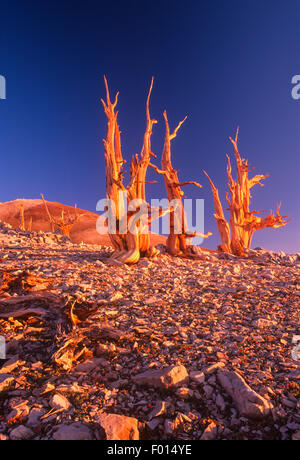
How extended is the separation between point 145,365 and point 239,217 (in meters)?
16.3

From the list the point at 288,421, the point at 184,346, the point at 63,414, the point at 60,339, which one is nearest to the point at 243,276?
the point at 184,346

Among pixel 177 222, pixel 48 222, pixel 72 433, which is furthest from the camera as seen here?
pixel 48 222

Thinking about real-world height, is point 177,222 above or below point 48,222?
below

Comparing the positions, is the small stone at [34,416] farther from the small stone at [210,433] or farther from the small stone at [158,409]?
the small stone at [210,433]

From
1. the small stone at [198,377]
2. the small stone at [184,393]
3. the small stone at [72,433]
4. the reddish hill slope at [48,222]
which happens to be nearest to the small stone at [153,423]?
the small stone at [184,393]

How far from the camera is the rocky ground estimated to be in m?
1.82

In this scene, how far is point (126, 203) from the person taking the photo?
9828mm

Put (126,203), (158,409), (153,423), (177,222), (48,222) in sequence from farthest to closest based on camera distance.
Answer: (48,222), (177,222), (126,203), (158,409), (153,423)

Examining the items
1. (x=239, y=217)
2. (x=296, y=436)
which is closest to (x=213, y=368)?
(x=296, y=436)

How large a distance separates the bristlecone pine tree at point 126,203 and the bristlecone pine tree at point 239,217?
24.5ft

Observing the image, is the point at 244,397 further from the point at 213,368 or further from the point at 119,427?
the point at 119,427

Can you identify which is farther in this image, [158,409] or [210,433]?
[158,409]

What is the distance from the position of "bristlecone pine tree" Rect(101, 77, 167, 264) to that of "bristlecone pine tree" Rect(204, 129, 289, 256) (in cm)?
747

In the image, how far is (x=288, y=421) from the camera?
6.12 feet
